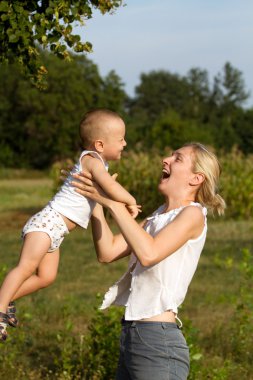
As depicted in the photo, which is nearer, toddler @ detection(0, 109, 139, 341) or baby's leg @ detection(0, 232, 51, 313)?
toddler @ detection(0, 109, 139, 341)

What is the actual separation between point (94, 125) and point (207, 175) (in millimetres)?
619

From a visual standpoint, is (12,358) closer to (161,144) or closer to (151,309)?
(151,309)

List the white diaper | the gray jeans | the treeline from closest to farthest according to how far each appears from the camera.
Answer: the gray jeans < the white diaper < the treeline

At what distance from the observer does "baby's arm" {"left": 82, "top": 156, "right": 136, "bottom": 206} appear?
383 cm

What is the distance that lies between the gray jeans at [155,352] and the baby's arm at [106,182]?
55 centimetres

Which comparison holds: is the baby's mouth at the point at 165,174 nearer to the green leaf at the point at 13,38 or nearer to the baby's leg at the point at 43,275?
the baby's leg at the point at 43,275

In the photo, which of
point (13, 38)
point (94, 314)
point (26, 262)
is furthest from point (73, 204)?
point (94, 314)

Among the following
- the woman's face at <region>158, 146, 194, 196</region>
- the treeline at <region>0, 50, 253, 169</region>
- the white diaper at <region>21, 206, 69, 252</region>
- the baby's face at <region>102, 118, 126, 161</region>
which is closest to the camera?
the woman's face at <region>158, 146, 194, 196</region>

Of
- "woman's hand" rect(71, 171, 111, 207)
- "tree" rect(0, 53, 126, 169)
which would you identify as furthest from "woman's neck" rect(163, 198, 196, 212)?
"tree" rect(0, 53, 126, 169)

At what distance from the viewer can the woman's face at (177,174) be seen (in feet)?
13.0

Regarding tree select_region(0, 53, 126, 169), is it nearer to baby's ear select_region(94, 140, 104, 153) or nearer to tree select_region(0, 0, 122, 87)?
tree select_region(0, 0, 122, 87)

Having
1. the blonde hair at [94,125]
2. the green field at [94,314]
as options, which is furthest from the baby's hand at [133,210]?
the green field at [94,314]

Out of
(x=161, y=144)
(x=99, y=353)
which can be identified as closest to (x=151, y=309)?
(x=99, y=353)

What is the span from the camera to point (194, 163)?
3.97 m
